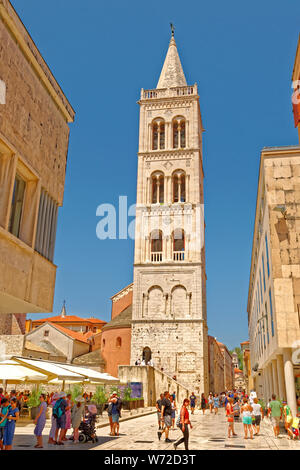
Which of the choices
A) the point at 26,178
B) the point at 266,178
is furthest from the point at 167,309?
the point at 26,178

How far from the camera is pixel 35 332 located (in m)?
48.7

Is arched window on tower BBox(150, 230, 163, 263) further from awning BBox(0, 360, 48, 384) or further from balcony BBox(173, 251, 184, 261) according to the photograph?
awning BBox(0, 360, 48, 384)

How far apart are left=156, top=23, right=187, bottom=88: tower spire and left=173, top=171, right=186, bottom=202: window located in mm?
12355

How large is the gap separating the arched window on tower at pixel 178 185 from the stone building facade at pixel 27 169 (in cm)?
3081

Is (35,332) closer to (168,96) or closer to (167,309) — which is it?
(167,309)

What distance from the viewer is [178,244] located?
4397cm

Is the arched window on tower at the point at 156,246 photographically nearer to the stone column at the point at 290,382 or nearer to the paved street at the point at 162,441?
the stone column at the point at 290,382

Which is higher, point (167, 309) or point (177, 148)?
point (177, 148)

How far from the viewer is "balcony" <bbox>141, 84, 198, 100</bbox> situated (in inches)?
1861

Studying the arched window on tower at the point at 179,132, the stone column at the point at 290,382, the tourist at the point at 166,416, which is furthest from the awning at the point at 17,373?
the arched window on tower at the point at 179,132

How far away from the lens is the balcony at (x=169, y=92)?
155ft

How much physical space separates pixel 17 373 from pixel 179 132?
37.7 meters

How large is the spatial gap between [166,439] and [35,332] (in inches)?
1535

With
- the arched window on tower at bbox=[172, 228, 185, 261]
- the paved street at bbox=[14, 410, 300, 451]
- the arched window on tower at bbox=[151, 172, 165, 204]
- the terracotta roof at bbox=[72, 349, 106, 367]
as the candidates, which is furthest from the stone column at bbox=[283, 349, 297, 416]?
the arched window on tower at bbox=[151, 172, 165, 204]
